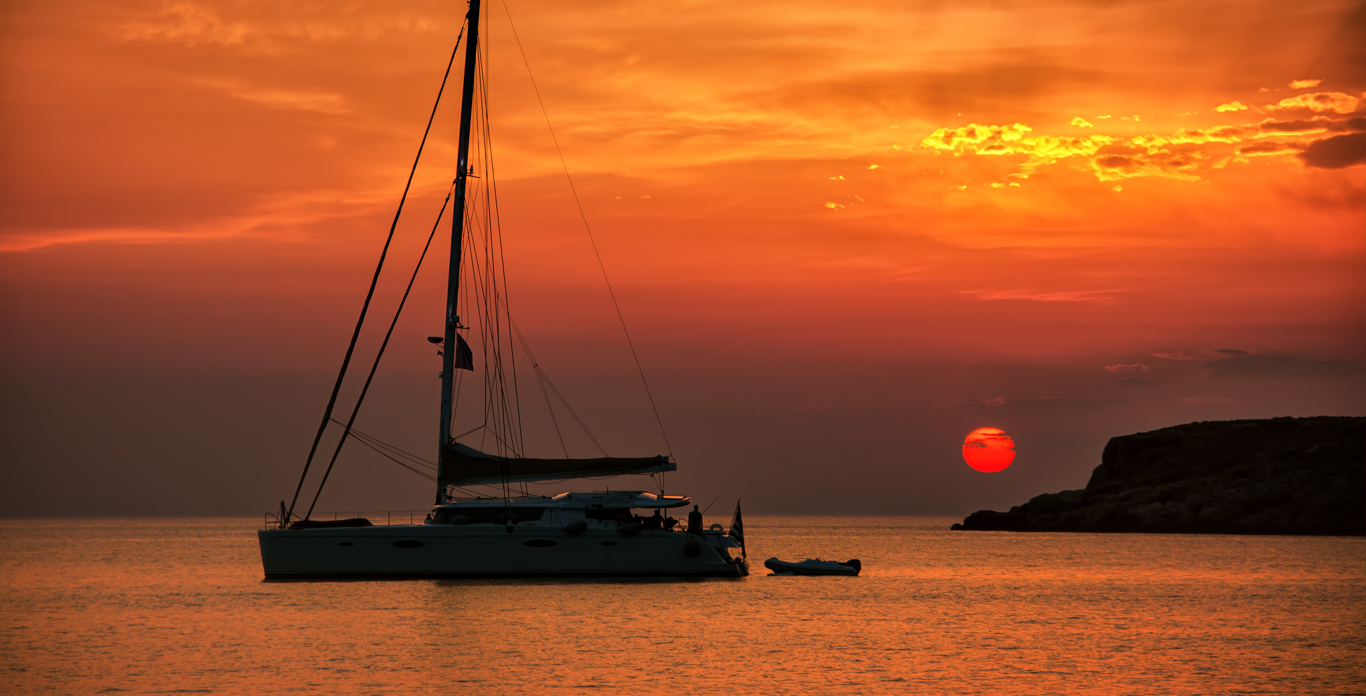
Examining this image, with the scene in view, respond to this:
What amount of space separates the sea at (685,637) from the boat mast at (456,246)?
5.52 m

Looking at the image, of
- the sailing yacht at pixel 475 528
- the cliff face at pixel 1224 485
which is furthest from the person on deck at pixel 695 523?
the cliff face at pixel 1224 485

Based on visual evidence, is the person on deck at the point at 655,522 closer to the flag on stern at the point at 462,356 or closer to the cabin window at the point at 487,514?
the cabin window at the point at 487,514

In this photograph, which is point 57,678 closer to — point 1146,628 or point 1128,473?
point 1146,628

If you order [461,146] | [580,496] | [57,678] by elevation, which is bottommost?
[57,678]

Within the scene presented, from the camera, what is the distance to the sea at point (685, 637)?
28.3 meters

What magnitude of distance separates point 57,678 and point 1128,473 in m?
159

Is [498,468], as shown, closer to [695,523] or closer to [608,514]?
[608,514]

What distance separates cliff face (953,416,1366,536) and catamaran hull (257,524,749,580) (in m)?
116

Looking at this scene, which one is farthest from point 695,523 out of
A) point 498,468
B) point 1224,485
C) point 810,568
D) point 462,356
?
point 1224,485

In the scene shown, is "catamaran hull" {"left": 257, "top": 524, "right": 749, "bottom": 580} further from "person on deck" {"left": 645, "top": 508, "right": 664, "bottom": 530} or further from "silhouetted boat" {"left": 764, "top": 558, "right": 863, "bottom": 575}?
"silhouetted boat" {"left": 764, "top": 558, "right": 863, "bottom": 575}

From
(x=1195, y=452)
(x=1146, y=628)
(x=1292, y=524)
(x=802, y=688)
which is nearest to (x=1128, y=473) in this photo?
(x=1195, y=452)

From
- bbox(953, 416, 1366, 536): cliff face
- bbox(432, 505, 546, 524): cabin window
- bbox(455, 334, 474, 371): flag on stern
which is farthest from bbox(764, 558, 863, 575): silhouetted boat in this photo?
bbox(953, 416, 1366, 536): cliff face

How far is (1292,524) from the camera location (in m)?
137

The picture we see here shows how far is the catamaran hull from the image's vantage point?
143 ft
